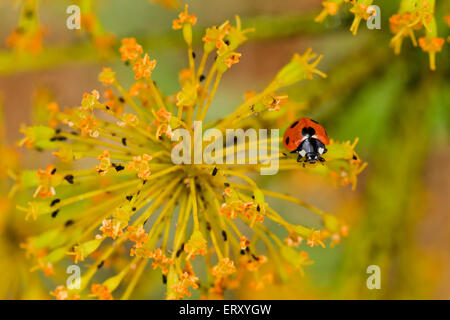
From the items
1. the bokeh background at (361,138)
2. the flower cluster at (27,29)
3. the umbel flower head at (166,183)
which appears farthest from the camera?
the bokeh background at (361,138)

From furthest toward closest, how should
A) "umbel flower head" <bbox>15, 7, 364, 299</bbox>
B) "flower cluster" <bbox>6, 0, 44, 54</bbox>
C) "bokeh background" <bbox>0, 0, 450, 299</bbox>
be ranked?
"bokeh background" <bbox>0, 0, 450, 299</bbox> < "flower cluster" <bbox>6, 0, 44, 54</bbox> < "umbel flower head" <bbox>15, 7, 364, 299</bbox>

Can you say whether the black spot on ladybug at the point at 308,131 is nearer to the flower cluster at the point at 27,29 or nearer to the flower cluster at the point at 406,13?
the flower cluster at the point at 406,13

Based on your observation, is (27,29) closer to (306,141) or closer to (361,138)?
(306,141)

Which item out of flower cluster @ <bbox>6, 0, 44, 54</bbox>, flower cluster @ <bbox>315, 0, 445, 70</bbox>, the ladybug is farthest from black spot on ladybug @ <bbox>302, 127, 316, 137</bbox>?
flower cluster @ <bbox>6, 0, 44, 54</bbox>

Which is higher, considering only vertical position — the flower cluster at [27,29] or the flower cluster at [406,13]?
the flower cluster at [27,29]

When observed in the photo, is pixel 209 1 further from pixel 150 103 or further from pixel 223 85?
pixel 150 103

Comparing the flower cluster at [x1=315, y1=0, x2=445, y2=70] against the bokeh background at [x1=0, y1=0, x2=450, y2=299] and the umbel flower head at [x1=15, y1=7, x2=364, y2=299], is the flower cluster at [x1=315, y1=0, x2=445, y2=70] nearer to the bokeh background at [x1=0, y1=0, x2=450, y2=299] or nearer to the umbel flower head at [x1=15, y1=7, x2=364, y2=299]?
the umbel flower head at [x1=15, y1=7, x2=364, y2=299]

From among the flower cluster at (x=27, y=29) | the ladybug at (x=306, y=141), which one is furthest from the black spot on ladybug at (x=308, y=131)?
the flower cluster at (x=27, y=29)

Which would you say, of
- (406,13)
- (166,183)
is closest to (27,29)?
(166,183)
